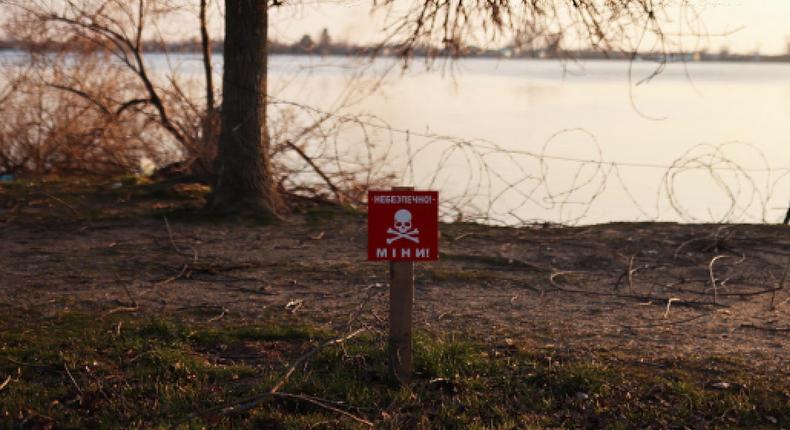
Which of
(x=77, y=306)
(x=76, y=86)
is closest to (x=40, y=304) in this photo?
(x=77, y=306)

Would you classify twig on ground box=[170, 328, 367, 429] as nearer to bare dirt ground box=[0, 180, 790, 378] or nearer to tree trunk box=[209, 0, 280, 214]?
bare dirt ground box=[0, 180, 790, 378]

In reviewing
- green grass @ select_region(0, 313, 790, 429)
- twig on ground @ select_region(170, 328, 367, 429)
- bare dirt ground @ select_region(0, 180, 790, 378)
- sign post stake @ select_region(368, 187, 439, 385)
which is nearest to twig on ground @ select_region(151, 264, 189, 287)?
bare dirt ground @ select_region(0, 180, 790, 378)

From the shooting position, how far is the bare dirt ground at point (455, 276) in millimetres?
7070

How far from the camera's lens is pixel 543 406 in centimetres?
545

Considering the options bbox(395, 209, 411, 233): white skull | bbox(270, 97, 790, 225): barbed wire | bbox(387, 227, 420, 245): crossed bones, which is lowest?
bbox(270, 97, 790, 225): barbed wire

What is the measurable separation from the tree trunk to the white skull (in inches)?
233

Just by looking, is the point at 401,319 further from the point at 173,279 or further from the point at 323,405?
the point at 173,279

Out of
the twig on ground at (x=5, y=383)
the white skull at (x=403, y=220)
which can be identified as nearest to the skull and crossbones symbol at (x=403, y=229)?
the white skull at (x=403, y=220)

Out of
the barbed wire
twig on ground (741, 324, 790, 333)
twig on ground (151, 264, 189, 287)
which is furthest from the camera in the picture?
the barbed wire

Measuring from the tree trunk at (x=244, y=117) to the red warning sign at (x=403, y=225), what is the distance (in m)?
5.91

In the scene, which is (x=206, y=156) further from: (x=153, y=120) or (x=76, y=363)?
(x=76, y=363)

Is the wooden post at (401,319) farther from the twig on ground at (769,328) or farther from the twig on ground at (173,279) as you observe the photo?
the twig on ground at (173,279)

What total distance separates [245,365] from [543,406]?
5.88ft

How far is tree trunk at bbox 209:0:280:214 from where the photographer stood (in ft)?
35.5
